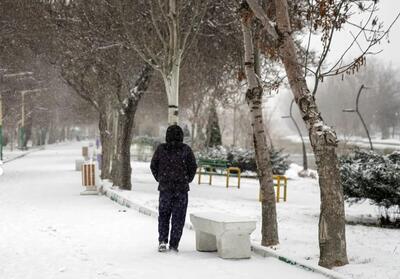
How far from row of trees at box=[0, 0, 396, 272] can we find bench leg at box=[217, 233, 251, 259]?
1.08 metres

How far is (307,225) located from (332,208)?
524 centimetres

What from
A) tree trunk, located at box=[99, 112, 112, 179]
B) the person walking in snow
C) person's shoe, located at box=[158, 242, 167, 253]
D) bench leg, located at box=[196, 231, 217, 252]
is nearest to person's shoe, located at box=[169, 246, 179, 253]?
the person walking in snow

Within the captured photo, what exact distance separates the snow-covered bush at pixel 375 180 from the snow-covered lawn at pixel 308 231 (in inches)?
30.1

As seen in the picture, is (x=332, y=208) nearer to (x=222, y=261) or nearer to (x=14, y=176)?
(x=222, y=261)

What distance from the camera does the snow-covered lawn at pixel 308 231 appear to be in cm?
811

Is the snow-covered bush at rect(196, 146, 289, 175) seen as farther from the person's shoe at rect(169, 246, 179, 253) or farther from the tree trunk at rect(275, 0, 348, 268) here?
the tree trunk at rect(275, 0, 348, 268)

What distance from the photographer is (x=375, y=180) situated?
13281mm

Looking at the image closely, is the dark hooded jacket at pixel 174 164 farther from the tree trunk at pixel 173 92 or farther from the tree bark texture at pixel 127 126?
the tree bark texture at pixel 127 126

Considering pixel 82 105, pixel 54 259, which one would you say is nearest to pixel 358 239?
pixel 54 259

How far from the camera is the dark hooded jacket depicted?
8.92m

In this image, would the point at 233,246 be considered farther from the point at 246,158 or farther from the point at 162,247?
the point at 246,158

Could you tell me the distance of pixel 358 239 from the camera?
1081 centimetres

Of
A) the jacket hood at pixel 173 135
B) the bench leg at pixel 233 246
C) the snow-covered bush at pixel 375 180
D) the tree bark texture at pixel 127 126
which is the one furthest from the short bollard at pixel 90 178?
the bench leg at pixel 233 246

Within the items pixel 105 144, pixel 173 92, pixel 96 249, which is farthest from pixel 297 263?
pixel 105 144
